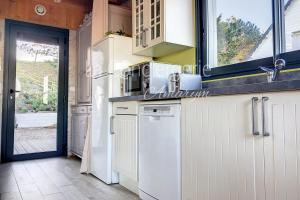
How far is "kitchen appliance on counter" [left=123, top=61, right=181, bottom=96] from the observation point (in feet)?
7.49

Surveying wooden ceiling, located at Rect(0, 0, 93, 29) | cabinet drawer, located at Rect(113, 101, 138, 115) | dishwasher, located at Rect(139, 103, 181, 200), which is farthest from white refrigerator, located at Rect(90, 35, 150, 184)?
wooden ceiling, located at Rect(0, 0, 93, 29)

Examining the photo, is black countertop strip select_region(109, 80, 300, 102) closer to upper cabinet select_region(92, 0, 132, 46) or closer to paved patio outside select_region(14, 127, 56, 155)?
upper cabinet select_region(92, 0, 132, 46)

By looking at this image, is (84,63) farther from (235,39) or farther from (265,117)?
(265,117)

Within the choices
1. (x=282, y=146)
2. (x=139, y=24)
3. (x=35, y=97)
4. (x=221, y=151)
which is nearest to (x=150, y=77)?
(x=139, y=24)

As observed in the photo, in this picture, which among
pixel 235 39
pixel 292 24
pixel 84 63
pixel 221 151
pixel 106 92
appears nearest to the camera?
pixel 221 151

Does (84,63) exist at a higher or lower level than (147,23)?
lower

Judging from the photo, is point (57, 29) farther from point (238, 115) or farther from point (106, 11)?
point (238, 115)

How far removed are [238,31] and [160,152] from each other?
4.23 feet

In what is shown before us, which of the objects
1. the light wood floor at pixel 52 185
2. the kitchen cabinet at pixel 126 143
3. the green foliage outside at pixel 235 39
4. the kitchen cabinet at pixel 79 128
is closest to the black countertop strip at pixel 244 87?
the kitchen cabinet at pixel 126 143

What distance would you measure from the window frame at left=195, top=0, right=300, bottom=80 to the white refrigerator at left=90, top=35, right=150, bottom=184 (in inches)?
31.8

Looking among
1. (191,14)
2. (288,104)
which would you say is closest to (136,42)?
(191,14)

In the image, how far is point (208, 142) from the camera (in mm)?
1444

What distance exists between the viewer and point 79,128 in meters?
3.76

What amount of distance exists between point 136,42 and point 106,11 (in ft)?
1.95
